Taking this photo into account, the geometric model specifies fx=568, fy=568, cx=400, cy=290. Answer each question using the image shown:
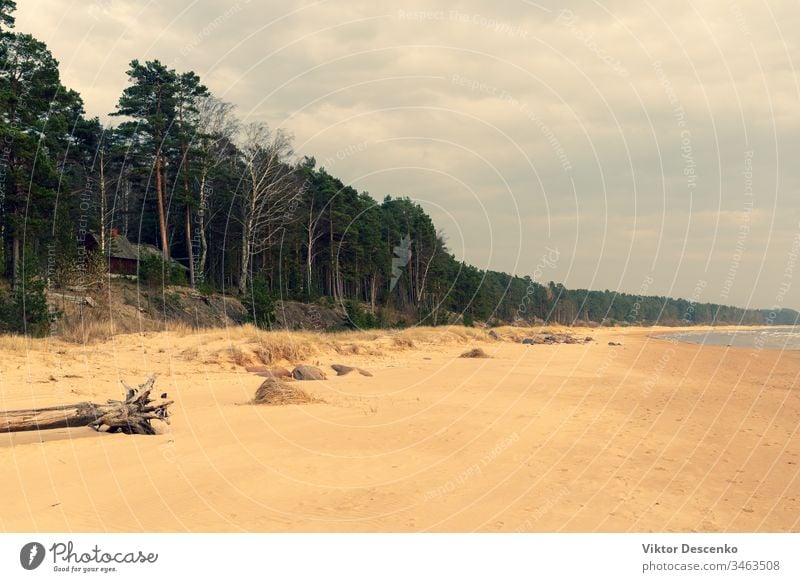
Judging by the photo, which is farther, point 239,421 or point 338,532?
point 239,421

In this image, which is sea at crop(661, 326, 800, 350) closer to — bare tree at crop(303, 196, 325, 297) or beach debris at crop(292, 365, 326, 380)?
bare tree at crop(303, 196, 325, 297)

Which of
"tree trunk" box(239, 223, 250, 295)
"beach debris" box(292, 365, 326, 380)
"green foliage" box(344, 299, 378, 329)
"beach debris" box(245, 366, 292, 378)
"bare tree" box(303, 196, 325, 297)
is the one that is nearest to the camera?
"beach debris" box(292, 365, 326, 380)

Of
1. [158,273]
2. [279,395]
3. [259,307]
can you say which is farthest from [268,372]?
[158,273]

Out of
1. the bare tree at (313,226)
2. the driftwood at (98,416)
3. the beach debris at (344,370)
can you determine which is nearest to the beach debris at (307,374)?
the beach debris at (344,370)

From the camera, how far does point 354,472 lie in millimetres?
8078

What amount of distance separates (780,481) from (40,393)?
14.4 meters

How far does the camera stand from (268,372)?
18484 millimetres

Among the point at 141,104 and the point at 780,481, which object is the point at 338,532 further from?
the point at 141,104

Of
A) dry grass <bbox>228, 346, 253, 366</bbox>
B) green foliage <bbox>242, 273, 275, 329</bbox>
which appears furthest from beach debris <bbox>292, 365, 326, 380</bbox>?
green foliage <bbox>242, 273, 275, 329</bbox>

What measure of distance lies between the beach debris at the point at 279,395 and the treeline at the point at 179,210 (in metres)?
15.7

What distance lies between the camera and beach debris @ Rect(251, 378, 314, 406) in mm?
12715

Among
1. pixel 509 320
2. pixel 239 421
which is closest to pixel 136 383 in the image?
pixel 239 421
